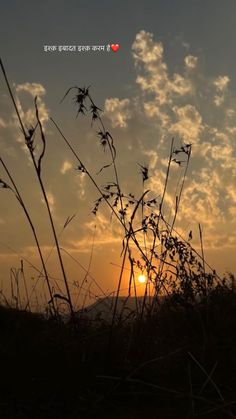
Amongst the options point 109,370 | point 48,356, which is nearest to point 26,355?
point 48,356

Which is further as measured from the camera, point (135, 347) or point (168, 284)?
point (168, 284)

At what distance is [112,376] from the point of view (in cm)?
226

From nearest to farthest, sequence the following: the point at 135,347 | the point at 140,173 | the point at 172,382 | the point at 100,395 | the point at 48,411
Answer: the point at 48,411 < the point at 100,395 < the point at 172,382 < the point at 135,347 < the point at 140,173

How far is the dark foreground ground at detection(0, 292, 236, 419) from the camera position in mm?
1908

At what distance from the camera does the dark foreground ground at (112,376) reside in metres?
1.91

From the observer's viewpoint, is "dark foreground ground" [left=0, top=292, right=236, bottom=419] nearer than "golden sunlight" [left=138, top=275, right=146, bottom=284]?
Yes

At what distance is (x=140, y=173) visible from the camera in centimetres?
358

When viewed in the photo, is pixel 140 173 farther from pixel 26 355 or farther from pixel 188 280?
pixel 26 355

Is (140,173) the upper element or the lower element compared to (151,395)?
upper

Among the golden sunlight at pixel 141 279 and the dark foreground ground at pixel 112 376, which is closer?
the dark foreground ground at pixel 112 376

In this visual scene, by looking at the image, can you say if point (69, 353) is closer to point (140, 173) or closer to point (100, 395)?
point (100, 395)

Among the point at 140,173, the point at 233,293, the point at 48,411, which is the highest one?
the point at 140,173

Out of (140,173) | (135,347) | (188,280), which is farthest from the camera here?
(188,280)

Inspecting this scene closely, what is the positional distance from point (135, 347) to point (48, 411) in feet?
2.68
